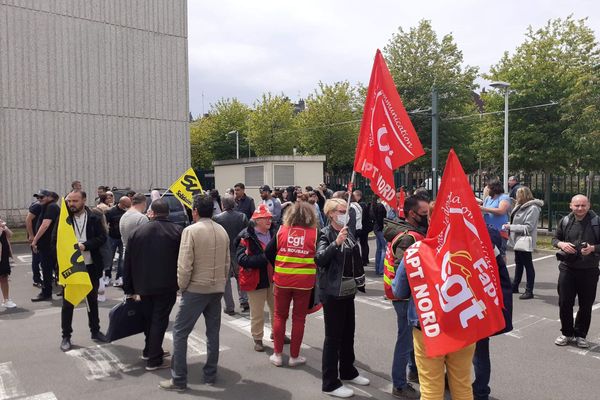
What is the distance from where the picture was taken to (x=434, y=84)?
2975cm

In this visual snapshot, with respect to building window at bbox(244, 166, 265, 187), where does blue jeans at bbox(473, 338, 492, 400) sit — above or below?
below

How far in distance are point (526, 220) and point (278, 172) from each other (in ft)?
46.6

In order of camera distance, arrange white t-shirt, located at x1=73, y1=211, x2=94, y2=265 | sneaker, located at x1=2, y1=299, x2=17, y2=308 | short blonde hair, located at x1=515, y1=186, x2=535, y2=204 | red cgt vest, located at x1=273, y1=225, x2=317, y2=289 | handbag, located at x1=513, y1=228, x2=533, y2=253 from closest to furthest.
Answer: red cgt vest, located at x1=273, y1=225, x2=317, y2=289
white t-shirt, located at x1=73, y1=211, x2=94, y2=265
sneaker, located at x1=2, y1=299, x2=17, y2=308
handbag, located at x1=513, y1=228, x2=533, y2=253
short blonde hair, located at x1=515, y1=186, x2=535, y2=204

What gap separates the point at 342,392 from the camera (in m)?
4.84

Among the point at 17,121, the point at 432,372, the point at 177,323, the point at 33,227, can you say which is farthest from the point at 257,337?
the point at 17,121

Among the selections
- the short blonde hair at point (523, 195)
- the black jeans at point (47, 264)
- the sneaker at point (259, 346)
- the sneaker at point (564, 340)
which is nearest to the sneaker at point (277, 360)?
the sneaker at point (259, 346)

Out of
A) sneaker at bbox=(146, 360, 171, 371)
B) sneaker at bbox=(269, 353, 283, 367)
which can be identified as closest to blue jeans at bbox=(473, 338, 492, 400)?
sneaker at bbox=(269, 353, 283, 367)

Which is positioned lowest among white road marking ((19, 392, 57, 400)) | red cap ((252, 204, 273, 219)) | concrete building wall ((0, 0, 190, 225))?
white road marking ((19, 392, 57, 400))

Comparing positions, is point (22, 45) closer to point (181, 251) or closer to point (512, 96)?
point (181, 251)

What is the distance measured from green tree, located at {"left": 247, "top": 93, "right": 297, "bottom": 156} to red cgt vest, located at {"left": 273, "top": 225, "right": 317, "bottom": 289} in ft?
121

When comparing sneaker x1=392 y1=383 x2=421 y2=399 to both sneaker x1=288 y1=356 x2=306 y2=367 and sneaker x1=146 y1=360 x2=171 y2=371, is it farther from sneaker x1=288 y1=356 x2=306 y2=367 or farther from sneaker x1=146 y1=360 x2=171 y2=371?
sneaker x1=146 y1=360 x2=171 y2=371

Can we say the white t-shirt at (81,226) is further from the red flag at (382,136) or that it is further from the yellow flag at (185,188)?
the red flag at (382,136)

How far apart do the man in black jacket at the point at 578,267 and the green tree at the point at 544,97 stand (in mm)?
16834

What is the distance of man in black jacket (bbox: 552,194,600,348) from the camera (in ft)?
20.2
